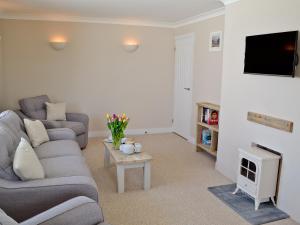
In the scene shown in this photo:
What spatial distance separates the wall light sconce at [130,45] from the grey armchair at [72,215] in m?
4.44

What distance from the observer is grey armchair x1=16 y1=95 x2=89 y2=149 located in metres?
4.75

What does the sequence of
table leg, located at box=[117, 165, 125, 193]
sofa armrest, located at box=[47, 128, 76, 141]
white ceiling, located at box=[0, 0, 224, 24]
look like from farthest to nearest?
white ceiling, located at box=[0, 0, 224, 24]
sofa armrest, located at box=[47, 128, 76, 141]
table leg, located at box=[117, 165, 125, 193]

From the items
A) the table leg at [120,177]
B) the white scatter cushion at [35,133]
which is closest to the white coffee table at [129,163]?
the table leg at [120,177]

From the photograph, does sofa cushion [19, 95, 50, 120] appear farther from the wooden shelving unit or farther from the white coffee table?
the wooden shelving unit

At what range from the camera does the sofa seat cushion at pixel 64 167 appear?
8.54 feet

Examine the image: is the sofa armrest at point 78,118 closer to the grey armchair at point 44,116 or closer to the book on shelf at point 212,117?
the grey armchair at point 44,116

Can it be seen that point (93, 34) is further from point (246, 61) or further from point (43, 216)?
point (43, 216)

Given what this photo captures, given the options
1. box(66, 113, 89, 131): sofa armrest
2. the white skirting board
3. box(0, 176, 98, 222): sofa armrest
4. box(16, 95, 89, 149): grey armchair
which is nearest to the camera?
box(0, 176, 98, 222): sofa armrest

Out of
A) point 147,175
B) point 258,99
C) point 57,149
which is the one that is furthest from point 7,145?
point 258,99

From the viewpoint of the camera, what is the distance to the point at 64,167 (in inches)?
108

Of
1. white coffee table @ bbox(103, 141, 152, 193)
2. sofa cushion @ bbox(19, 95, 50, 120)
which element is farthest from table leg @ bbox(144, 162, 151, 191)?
sofa cushion @ bbox(19, 95, 50, 120)

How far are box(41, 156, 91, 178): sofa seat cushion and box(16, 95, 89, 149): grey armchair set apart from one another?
A: 166 cm

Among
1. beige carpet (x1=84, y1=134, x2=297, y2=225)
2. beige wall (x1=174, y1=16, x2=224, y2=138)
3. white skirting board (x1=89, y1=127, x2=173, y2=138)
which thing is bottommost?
beige carpet (x1=84, y1=134, x2=297, y2=225)

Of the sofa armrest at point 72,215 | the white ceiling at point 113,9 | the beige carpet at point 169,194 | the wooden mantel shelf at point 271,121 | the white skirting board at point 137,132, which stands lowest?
the beige carpet at point 169,194
